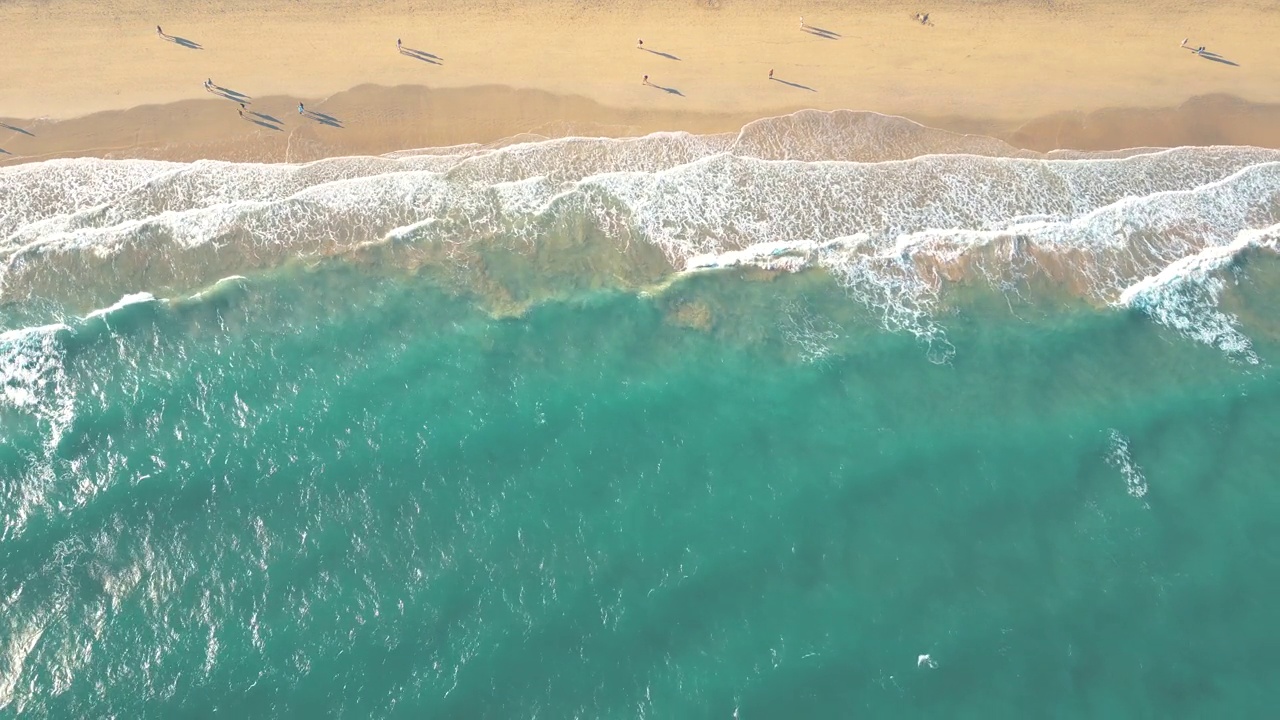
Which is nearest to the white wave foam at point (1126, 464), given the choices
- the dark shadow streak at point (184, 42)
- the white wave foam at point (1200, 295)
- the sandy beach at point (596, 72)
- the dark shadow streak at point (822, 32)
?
the white wave foam at point (1200, 295)

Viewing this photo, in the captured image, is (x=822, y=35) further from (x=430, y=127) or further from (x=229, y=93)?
(x=229, y=93)

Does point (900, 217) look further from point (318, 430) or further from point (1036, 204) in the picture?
point (318, 430)

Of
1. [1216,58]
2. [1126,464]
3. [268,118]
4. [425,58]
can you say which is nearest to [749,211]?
[1126,464]

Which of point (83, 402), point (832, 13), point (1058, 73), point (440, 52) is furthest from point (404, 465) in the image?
point (1058, 73)

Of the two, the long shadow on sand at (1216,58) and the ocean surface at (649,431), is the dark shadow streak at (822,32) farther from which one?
the long shadow on sand at (1216,58)

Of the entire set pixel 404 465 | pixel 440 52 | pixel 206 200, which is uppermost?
pixel 440 52

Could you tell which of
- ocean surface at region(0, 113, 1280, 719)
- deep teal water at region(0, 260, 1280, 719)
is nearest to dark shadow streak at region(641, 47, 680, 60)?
ocean surface at region(0, 113, 1280, 719)
